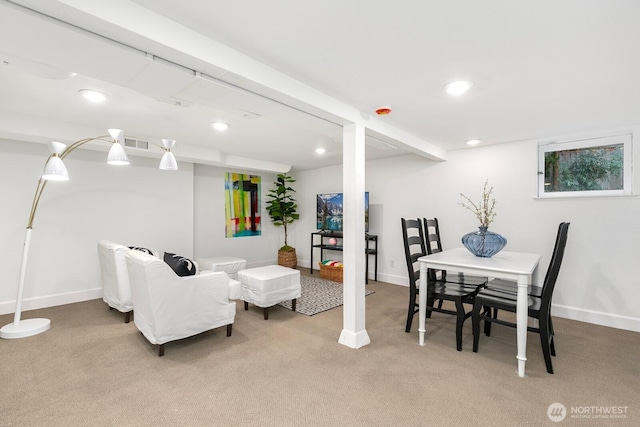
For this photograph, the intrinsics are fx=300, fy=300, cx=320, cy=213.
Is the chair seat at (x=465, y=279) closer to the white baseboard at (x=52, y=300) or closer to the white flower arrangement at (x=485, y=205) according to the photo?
the white flower arrangement at (x=485, y=205)

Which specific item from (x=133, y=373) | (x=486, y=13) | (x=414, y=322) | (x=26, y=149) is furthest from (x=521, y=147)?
(x=26, y=149)

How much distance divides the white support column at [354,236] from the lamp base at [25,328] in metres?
2.88

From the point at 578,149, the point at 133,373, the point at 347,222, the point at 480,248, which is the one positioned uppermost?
the point at 578,149

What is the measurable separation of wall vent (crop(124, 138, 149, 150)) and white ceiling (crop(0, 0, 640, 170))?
62 cm

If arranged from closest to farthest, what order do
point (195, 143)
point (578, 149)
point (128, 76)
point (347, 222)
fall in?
point (128, 76) → point (347, 222) → point (578, 149) → point (195, 143)

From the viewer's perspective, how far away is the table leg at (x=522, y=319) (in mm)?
2160

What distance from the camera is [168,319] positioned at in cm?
245

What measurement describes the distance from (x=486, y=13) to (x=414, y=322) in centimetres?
274

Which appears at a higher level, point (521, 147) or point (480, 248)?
point (521, 147)

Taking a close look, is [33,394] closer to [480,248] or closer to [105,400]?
[105,400]

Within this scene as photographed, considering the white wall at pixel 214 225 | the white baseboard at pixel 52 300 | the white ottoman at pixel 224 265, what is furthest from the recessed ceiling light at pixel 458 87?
the white baseboard at pixel 52 300

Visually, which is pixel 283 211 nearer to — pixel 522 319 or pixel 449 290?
pixel 449 290

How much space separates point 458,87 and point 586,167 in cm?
238

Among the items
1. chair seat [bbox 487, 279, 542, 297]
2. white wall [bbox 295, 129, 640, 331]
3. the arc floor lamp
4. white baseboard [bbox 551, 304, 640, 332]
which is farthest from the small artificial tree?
white baseboard [bbox 551, 304, 640, 332]
